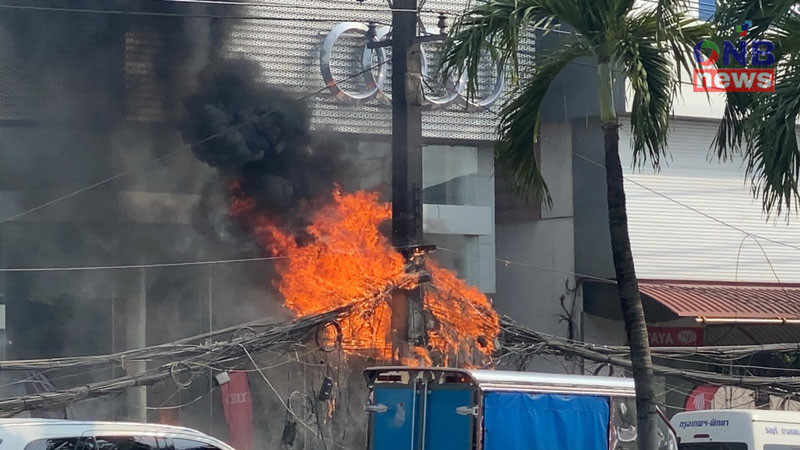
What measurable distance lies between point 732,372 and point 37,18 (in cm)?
1273

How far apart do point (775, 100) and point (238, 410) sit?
36.8ft

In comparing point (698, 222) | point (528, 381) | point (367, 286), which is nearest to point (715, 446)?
point (528, 381)

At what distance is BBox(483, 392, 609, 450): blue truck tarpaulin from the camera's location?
33.0 feet

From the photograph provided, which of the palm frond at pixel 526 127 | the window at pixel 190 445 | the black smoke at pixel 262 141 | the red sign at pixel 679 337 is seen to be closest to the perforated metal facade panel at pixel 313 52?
the black smoke at pixel 262 141

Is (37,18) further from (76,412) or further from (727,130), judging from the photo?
(727,130)

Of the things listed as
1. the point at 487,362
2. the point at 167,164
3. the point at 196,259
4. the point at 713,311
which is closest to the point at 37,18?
the point at 167,164

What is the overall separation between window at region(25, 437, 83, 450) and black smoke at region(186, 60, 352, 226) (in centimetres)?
1053

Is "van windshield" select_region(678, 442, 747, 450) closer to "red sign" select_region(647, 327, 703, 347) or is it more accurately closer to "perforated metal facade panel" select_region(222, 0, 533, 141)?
"red sign" select_region(647, 327, 703, 347)

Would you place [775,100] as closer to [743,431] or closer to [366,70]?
[743,431]

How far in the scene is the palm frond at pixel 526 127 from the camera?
36.1 feet

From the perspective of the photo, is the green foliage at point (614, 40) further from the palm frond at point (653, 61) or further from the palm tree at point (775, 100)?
the palm tree at point (775, 100)

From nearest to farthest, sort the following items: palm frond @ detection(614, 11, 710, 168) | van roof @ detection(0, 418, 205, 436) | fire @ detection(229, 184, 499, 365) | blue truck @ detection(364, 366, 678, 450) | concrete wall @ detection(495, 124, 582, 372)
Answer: van roof @ detection(0, 418, 205, 436), palm frond @ detection(614, 11, 710, 168), blue truck @ detection(364, 366, 678, 450), fire @ detection(229, 184, 499, 365), concrete wall @ detection(495, 124, 582, 372)

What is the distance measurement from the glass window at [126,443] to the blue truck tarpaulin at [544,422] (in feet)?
9.60

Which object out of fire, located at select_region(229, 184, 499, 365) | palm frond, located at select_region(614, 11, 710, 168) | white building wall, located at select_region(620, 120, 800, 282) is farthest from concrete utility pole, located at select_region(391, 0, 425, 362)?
white building wall, located at select_region(620, 120, 800, 282)
